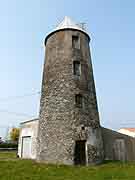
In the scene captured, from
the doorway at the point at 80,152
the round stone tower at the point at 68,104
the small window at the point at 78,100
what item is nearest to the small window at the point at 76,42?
the round stone tower at the point at 68,104

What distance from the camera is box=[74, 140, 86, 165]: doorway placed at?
46.7ft

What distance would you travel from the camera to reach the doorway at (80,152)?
14.2 metres

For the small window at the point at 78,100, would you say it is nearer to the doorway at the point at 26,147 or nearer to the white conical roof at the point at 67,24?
the white conical roof at the point at 67,24

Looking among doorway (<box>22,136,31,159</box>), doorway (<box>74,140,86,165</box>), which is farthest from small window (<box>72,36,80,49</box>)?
doorway (<box>22,136,31,159</box>)

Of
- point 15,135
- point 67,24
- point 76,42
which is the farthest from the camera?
point 15,135

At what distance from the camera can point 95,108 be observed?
1570 cm

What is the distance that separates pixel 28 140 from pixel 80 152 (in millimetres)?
6152

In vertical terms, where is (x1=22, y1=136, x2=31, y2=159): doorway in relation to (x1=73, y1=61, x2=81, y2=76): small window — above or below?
below

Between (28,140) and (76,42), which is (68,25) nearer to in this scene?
(76,42)

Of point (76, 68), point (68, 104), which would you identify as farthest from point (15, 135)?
point (68, 104)

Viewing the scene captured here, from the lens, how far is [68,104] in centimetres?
1455

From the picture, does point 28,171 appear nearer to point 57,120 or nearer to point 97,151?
point 57,120

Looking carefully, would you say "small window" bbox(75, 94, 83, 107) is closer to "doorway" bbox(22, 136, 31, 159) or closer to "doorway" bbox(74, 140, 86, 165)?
"doorway" bbox(74, 140, 86, 165)

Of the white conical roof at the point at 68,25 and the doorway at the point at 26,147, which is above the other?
the white conical roof at the point at 68,25
